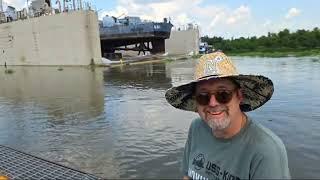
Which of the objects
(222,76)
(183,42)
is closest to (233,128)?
(222,76)

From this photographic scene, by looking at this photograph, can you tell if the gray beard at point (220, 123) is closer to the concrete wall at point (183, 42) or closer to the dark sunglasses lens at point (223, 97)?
the dark sunglasses lens at point (223, 97)

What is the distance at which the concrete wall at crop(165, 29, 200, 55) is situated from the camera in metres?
48.9

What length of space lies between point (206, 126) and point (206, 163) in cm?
19

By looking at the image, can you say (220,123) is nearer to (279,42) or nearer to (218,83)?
(218,83)

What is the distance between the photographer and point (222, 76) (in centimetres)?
201

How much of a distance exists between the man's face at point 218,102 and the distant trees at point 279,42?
57354mm

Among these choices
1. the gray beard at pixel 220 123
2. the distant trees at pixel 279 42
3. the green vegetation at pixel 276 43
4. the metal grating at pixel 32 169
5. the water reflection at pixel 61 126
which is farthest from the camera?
the distant trees at pixel 279 42

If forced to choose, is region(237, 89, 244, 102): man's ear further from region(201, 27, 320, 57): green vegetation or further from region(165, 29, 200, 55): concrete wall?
region(201, 27, 320, 57): green vegetation

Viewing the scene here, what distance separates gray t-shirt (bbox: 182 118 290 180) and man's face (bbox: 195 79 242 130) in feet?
0.28

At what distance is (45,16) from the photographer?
34406 mm

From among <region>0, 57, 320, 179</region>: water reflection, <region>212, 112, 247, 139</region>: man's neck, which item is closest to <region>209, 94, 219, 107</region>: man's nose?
<region>212, 112, 247, 139</region>: man's neck

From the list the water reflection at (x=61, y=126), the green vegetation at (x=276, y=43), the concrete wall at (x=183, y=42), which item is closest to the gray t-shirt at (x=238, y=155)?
the water reflection at (x=61, y=126)

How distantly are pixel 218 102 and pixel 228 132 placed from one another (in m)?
0.15

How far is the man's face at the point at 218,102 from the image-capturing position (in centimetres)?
204
